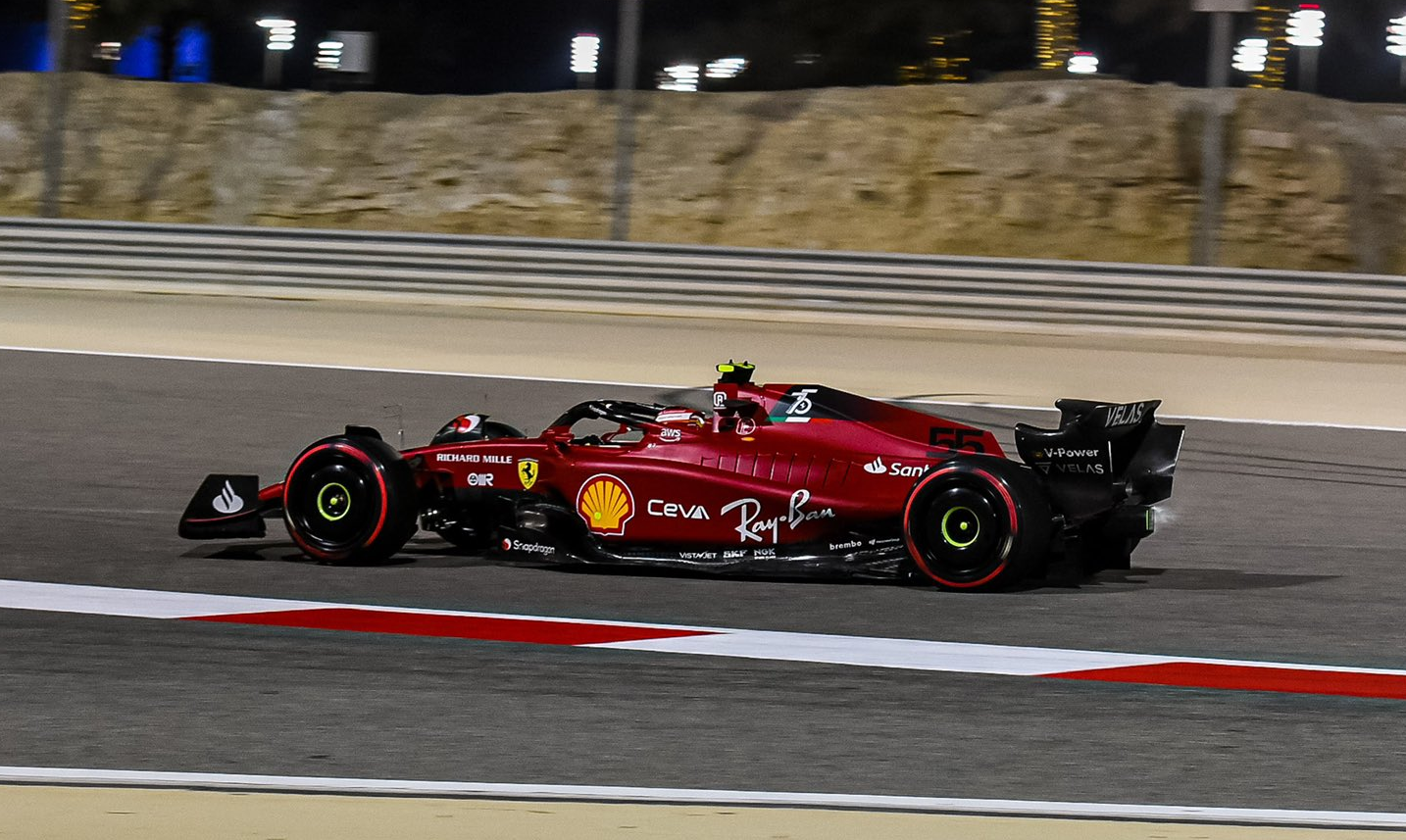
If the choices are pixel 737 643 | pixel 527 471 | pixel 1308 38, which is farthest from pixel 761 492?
pixel 1308 38

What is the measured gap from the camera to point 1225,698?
6023 millimetres

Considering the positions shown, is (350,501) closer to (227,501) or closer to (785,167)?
(227,501)

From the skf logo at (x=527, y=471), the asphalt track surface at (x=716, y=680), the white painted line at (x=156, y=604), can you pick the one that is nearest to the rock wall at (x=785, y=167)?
the asphalt track surface at (x=716, y=680)

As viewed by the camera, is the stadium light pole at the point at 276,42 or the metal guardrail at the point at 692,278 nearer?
the metal guardrail at the point at 692,278

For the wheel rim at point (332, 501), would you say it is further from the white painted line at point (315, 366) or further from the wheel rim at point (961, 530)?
the white painted line at point (315, 366)

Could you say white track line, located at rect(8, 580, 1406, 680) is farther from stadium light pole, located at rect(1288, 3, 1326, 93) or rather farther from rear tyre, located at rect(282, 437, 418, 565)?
stadium light pole, located at rect(1288, 3, 1326, 93)

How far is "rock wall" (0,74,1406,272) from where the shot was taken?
25.9 metres

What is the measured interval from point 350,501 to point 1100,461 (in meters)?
3.26

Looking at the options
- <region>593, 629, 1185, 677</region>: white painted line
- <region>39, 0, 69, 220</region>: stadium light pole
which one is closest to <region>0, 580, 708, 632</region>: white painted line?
<region>593, 629, 1185, 677</region>: white painted line

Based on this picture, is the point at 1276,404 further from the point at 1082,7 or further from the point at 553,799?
the point at 1082,7

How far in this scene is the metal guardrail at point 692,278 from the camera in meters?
17.7

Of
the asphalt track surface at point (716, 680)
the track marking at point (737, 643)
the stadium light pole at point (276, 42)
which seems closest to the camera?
the asphalt track surface at point (716, 680)

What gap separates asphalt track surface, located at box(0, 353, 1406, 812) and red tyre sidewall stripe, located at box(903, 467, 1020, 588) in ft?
0.44

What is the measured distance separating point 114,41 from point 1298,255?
25100mm
